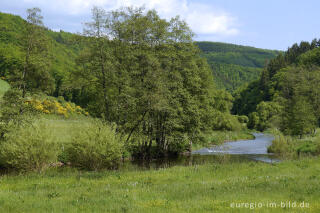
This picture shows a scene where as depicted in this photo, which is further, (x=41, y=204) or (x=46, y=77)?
(x=46, y=77)

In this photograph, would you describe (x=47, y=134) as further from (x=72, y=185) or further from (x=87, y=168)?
(x=72, y=185)

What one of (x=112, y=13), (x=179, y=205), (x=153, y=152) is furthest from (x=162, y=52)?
(x=179, y=205)

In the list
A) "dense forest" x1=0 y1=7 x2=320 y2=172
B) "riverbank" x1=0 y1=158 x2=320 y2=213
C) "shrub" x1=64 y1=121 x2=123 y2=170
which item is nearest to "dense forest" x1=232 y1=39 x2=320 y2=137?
"dense forest" x1=0 y1=7 x2=320 y2=172

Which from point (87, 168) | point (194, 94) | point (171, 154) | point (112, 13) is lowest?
point (171, 154)

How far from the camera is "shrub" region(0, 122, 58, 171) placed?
807 inches

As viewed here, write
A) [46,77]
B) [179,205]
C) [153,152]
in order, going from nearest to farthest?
[179,205] → [46,77] → [153,152]

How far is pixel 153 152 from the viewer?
41.7 m

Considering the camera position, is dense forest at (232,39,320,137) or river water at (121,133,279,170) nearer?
river water at (121,133,279,170)

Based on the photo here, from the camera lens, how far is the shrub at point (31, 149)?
67.3ft

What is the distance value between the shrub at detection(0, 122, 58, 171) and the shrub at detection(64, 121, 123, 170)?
69.1 inches

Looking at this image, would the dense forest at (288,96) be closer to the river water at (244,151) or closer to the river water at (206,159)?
the river water at (244,151)

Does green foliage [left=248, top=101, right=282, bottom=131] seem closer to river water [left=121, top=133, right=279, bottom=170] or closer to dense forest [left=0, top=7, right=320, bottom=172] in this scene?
river water [left=121, top=133, right=279, bottom=170]

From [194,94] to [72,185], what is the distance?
29749 millimetres

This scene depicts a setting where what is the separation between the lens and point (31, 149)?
20.4m
